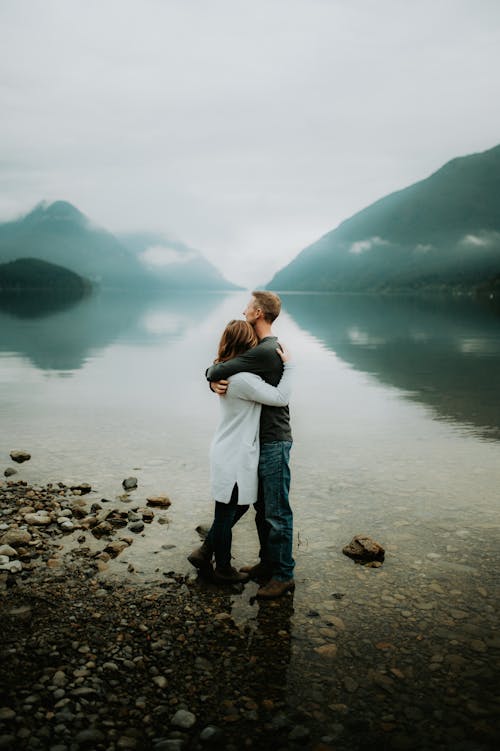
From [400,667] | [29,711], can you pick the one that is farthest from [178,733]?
[400,667]

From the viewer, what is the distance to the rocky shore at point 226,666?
4.62 metres

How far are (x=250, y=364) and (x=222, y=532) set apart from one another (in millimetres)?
2053

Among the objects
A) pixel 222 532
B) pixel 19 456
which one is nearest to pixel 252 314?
pixel 222 532

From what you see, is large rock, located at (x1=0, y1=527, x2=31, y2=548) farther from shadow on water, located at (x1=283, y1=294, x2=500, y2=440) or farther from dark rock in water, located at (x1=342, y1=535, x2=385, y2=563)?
shadow on water, located at (x1=283, y1=294, x2=500, y2=440)

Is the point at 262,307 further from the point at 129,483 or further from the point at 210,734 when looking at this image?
the point at 129,483

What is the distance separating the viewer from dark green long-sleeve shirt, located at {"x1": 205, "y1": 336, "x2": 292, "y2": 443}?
6.52 meters

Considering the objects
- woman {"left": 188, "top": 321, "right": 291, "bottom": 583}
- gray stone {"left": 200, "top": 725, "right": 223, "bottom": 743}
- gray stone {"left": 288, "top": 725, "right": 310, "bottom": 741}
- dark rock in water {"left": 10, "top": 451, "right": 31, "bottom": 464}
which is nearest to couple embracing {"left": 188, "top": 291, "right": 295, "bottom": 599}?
woman {"left": 188, "top": 321, "right": 291, "bottom": 583}

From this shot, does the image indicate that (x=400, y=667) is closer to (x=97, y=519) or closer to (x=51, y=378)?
(x=97, y=519)

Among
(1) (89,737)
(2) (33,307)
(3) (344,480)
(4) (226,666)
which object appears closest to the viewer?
(1) (89,737)

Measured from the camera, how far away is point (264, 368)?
655 centimetres

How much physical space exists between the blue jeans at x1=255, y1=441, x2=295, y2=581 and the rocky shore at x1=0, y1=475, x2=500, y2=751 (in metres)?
→ 0.45

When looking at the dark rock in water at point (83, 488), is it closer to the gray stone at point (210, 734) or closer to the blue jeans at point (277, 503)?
the blue jeans at point (277, 503)

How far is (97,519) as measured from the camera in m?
8.62

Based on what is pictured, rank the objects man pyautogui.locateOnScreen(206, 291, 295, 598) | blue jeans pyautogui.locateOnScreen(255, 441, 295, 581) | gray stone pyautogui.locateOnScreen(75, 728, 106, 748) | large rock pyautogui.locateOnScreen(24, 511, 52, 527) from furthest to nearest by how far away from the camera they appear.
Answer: large rock pyautogui.locateOnScreen(24, 511, 52, 527)
blue jeans pyautogui.locateOnScreen(255, 441, 295, 581)
man pyautogui.locateOnScreen(206, 291, 295, 598)
gray stone pyautogui.locateOnScreen(75, 728, 106, 748)
